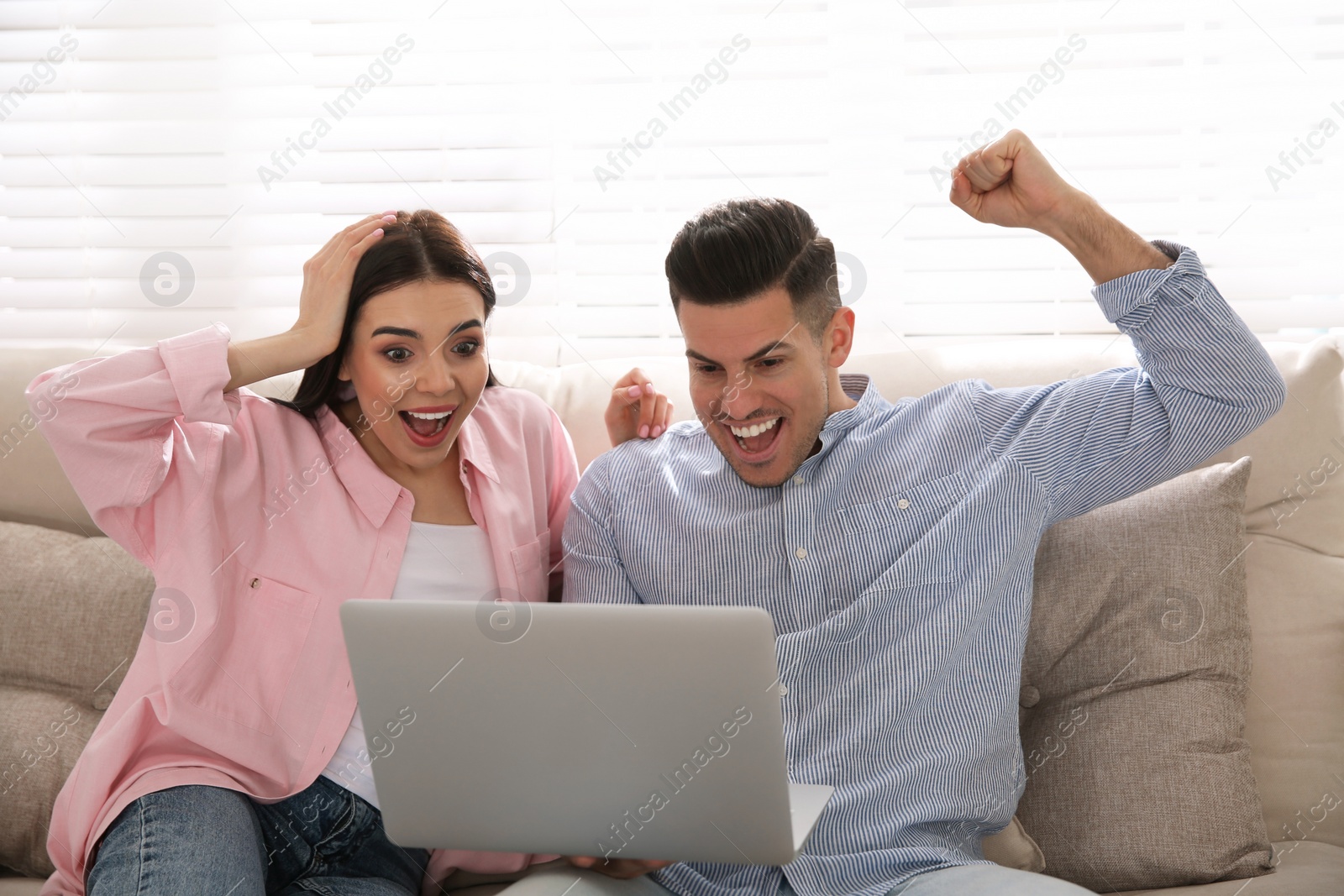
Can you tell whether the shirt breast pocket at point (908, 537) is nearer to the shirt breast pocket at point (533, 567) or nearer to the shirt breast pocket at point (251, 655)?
the shirt breast pocket at point (533, 567)

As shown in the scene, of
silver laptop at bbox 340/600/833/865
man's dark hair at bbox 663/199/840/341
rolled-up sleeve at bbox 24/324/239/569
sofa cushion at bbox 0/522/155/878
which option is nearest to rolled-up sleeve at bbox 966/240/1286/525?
man's dark hair at bbox 663/199/840/341

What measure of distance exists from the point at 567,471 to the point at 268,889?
0.79 metres

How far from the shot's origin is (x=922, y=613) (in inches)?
57.4

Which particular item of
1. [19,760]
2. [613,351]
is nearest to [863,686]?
[613,351]

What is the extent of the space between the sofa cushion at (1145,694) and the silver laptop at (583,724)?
1.79 ft

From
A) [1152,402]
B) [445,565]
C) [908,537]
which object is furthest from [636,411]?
[1152,402]

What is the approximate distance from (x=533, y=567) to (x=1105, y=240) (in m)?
0.99

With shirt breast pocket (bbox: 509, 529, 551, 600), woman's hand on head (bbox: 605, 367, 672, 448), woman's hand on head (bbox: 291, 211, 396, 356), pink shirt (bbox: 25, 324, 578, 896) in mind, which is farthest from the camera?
woman's hand on head (bbox: 605, 367, 672, 448)

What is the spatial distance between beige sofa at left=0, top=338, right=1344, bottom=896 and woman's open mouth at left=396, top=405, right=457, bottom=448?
363mm

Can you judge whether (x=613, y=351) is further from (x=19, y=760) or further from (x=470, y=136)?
(x=19, y=760)

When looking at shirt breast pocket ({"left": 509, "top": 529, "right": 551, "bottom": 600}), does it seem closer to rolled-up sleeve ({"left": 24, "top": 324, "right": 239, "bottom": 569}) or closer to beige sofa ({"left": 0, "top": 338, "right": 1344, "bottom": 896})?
beige sofa ({"left": 0, "top": 338, "right": 1344, "bottom": 896})

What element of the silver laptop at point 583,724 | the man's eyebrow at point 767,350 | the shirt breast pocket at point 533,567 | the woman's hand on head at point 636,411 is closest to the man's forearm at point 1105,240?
the man's eyebrow at point 767,350

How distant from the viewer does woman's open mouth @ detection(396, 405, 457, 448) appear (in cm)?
159

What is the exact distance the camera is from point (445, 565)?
161 centimetres
